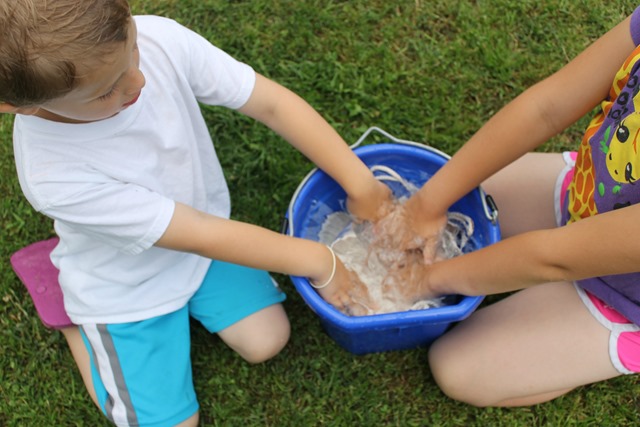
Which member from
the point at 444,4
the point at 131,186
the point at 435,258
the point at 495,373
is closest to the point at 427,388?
the point at 495,373

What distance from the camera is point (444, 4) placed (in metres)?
2.03

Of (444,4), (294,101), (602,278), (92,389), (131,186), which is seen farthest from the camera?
(444,4)

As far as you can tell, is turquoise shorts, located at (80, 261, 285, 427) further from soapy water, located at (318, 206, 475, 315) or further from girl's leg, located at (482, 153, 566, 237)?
girl's leg, located at (482, 153, 566, 237)

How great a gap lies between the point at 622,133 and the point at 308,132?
67 centimetres

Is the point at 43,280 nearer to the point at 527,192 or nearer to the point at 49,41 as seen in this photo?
the point at 49,41

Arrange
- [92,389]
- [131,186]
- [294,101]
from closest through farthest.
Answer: [131,186] → [294,101] → [92,389]

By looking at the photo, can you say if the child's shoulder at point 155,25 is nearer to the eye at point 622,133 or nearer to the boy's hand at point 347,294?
the boy's hand at point 347,294

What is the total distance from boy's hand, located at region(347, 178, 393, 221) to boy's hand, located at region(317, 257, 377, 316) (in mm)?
160

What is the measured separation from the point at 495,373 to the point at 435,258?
0.31 metres

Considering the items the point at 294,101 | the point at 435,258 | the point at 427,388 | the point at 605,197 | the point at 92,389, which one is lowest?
the point at 92,389

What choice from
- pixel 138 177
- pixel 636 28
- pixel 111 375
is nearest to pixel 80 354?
pixel 111 375

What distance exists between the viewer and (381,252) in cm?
158

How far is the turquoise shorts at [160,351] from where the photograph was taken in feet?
4.75

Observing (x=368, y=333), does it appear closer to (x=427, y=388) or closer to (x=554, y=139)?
(x=427, y=388)
